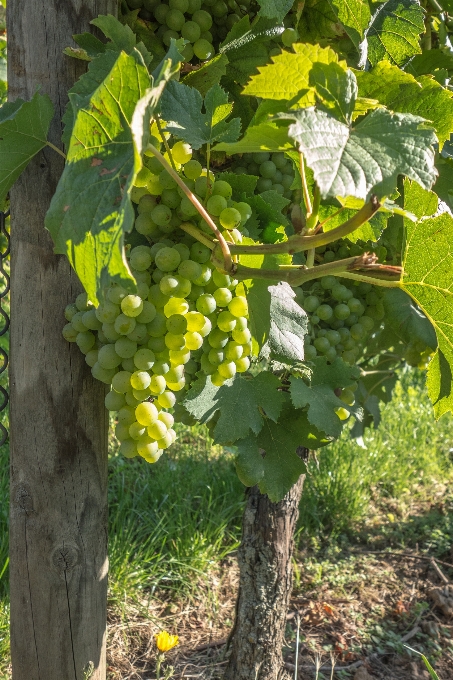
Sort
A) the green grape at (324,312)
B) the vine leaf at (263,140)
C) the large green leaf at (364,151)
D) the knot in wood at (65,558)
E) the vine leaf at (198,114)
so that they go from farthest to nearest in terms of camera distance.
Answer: the green grape at (324,312) → the knot in wood at (65,558) → the vine leaf at (198,114) → the vine leaf at (263,140) → the large green leaf at (364,151)

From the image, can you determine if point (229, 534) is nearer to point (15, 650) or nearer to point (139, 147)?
point (15, 650)

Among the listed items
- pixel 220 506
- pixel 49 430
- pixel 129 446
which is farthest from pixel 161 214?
pixel 220 506

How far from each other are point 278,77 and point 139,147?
25 cm

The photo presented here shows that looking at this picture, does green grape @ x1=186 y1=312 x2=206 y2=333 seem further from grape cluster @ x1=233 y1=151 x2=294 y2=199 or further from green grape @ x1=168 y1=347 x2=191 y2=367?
grape cluster @ x1=233 y1=151 x2=294 y2=199

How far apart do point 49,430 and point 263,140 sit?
70cm

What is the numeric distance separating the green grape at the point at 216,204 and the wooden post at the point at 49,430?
0.35 meters

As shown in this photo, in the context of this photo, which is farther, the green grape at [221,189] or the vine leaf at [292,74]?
the green grape at [221,189]

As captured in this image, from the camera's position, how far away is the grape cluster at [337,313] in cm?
160

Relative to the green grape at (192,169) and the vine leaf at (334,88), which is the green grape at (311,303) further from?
the vine leaf at (334,88)

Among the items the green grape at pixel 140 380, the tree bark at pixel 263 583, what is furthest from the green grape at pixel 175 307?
the tree bark at pixel 263 583

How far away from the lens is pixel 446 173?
4.70 ft

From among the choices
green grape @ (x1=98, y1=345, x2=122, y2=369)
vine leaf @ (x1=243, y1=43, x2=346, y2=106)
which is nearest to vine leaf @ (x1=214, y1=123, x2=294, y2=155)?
vine leaf @ (x1=243, y1=43, x2=346, y2=106)

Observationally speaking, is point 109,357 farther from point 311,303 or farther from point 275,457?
point 311,303

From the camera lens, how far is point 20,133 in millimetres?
1046
